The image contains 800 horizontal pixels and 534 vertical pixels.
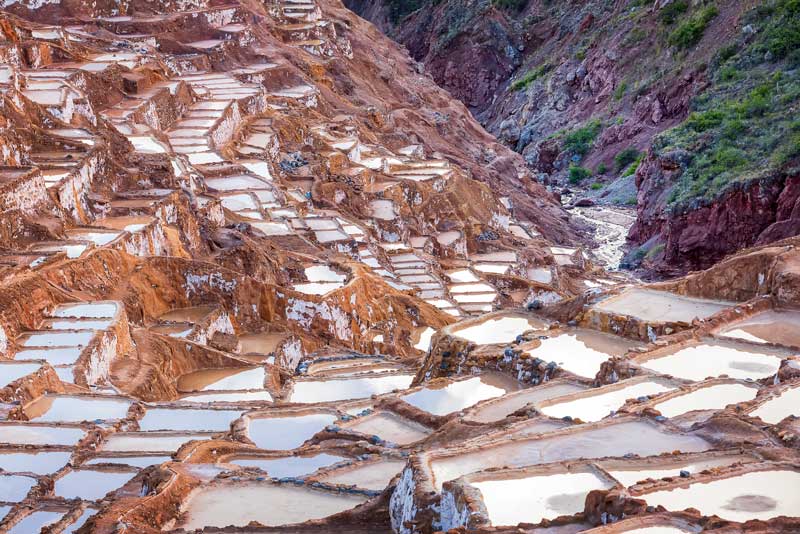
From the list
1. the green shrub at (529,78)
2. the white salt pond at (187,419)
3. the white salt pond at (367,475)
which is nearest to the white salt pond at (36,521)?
the white salt pond at (367,475)

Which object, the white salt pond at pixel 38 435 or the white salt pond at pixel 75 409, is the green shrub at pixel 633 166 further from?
the white salt pond at pixel 38 435

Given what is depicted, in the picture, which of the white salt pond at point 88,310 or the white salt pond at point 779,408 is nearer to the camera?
the white salt pond at point 779,408

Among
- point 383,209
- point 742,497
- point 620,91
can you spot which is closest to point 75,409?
point 742,497

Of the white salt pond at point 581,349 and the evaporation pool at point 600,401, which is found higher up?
the evaporation pool at point 600,401

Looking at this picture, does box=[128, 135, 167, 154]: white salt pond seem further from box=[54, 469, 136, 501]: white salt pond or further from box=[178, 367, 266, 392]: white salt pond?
box=[54, 469, 136, 501]: white salt pond

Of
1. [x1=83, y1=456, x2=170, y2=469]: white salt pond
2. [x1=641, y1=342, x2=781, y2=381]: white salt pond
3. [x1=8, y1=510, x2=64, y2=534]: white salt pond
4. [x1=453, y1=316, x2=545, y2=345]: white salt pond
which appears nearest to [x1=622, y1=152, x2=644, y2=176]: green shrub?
[x1=453, y1=316, x2=545, y2=345]: white salt pond

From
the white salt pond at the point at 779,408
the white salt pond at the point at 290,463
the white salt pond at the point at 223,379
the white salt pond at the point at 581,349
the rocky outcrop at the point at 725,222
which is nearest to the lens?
the white salt pond at the point at 779,408
